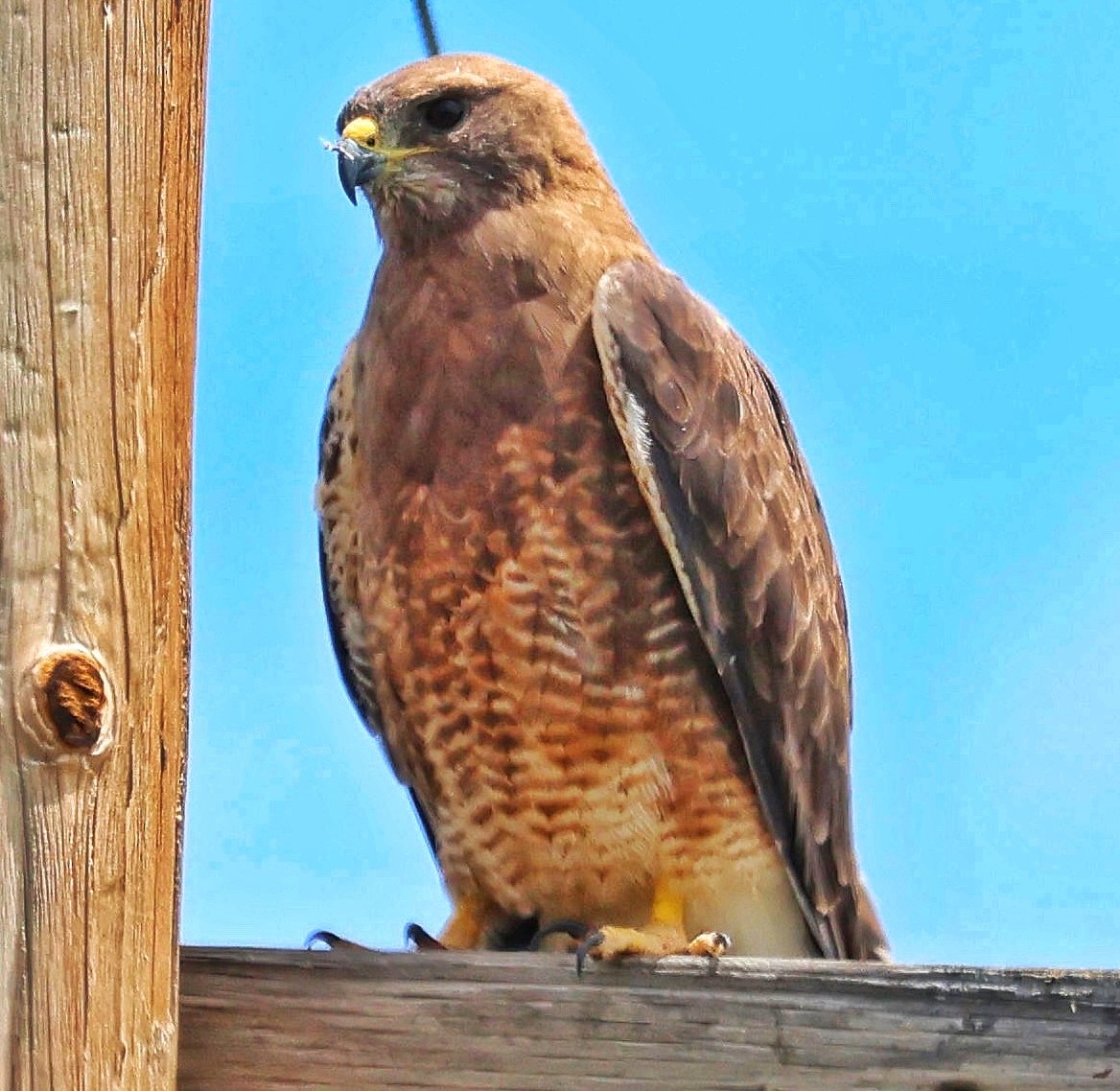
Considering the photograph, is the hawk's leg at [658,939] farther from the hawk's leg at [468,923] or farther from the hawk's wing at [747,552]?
the hawk's leg at [468,923]

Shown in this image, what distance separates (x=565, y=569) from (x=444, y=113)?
3.40 ft

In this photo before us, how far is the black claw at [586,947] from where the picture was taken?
211 cm

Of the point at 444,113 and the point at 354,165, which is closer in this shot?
the point at 354,165

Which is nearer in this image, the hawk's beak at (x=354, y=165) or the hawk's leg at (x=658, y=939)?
the hawk's leg at (x=658, y=939)

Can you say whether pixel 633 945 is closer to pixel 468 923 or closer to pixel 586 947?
pixel 586 947

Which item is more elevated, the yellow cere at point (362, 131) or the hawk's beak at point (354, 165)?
the yellow cere at point (362, 131)

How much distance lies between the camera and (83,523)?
1.88m

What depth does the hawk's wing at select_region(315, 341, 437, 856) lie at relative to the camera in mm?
3309

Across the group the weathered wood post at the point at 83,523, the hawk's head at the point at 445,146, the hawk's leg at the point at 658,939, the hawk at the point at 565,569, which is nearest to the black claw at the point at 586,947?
the hawk's leg at the point at 658,939

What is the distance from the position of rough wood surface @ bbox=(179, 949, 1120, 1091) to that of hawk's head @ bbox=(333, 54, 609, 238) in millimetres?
1679

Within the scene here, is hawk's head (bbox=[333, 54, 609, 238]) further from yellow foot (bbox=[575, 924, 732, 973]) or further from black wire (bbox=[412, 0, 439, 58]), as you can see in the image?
yellow foot (bbox=[575, 924, 732, 973])

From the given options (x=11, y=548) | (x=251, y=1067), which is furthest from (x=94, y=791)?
(x=251, y=1067)

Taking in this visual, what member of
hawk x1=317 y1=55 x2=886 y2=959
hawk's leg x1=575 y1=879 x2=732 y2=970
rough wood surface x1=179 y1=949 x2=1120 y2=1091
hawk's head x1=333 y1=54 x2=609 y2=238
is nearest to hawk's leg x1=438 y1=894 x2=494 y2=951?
hawk x1=317 y1=55 x2=886 y2=959

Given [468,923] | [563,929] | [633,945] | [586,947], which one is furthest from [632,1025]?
[468,923]
